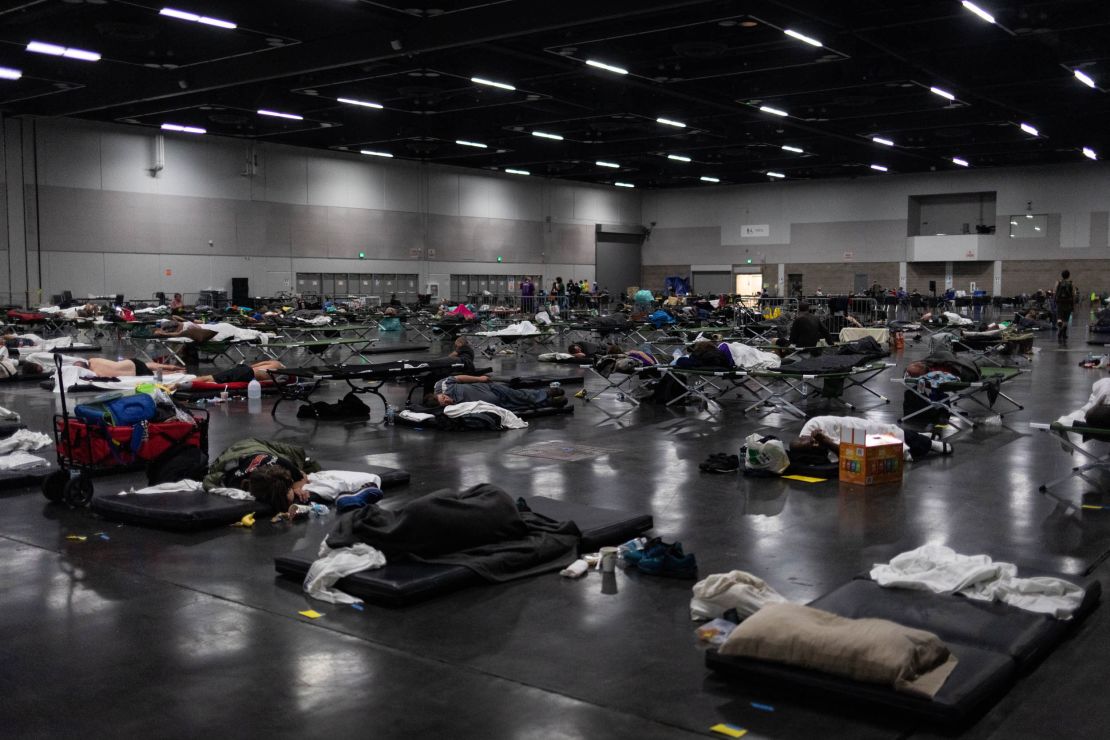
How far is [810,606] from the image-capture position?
4609 mm

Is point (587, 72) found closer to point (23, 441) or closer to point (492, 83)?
point (492, 83)

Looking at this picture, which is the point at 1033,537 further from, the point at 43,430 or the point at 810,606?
the point at 43,430

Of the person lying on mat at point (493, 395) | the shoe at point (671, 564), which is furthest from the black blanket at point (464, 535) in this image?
the person lying on mat at point (493, 395)

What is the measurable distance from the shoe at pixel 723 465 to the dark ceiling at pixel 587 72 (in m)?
8.45

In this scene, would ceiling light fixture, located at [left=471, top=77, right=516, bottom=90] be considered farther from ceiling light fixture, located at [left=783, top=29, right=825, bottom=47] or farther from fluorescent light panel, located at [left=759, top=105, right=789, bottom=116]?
fluorescent light panel, located at [left=759, top=105, right=789, bottom=116]

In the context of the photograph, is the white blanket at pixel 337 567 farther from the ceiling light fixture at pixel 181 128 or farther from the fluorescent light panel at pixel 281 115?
the ceiling light fixture at pixel 181 128

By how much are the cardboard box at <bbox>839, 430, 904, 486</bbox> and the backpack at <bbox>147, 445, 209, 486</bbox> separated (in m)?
5.10

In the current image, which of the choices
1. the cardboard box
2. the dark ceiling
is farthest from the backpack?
the dark ceiling

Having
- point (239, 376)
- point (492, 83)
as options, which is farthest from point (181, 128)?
point (239, 376)

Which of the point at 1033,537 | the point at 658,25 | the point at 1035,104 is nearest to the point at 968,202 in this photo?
the point at 1035,104

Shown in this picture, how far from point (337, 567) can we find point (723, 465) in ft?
13.8

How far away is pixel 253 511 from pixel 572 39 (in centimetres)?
1365

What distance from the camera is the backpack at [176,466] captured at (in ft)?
25.4

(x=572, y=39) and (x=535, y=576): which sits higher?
(x=572, y=39)
